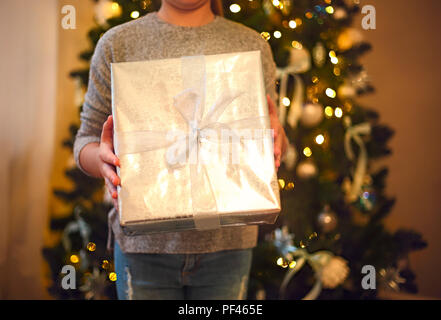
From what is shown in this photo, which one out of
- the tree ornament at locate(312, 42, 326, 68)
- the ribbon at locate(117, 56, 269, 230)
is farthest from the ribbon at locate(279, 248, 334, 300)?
the ribbon at locate(117, 56, 269, 230)

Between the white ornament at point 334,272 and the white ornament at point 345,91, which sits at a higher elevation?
the white ornament at point 345,91

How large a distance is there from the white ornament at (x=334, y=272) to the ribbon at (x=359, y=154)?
0.27 meters

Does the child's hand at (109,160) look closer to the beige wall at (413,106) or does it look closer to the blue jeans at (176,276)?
the blue jeans at (176,276)

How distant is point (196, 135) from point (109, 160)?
0.15 meters

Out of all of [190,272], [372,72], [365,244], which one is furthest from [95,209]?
[372,72]

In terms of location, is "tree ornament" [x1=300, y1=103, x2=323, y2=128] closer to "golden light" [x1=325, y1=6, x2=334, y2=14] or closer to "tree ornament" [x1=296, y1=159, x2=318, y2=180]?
"tree ornament" [x1=296, y1=159, x2=318, y2=180]

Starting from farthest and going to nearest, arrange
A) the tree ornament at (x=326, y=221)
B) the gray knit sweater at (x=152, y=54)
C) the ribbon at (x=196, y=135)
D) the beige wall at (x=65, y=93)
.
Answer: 1. the beige wall at (x=65, y=93)
2. the tree ornament at (x=326, y=221)
3. the gray knit sweater at (x=152, y=54)
4. the ribbon at (x=196, y=135)

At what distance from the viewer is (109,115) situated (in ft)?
2.61

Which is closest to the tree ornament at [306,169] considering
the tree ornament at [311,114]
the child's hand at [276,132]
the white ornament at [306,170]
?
the white ornament at [306,170]

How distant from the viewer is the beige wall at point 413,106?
6.16 feet

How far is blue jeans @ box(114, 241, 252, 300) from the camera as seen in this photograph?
31.5 inches

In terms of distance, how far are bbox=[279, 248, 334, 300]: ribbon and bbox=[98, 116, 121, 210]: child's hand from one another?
0.79 m

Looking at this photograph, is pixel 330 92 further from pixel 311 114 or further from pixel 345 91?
pixel 345 91

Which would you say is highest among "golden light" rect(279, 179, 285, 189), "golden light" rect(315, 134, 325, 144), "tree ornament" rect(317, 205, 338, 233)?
"golden light" rect(315, 134, 325, 144)
